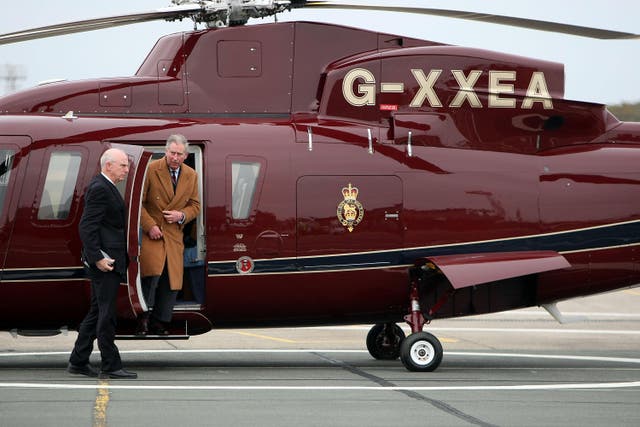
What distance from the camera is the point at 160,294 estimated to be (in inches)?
490

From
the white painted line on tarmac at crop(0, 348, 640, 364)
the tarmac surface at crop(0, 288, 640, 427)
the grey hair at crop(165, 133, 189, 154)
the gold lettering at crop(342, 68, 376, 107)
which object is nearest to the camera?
the tarmac surface at crop(0, 288, 640, 427)

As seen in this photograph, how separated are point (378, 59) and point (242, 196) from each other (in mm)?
2170

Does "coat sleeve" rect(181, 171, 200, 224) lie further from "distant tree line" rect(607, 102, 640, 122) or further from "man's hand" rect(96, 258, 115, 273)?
"distant tree line" rect(607, 102, 640, 122)

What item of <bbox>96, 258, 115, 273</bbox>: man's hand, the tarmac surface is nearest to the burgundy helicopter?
the tarmac surface

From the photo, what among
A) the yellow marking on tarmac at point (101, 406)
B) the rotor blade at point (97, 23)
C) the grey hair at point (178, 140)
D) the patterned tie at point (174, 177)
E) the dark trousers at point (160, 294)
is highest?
the rotor blade at point (97, 23)

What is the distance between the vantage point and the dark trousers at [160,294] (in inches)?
488

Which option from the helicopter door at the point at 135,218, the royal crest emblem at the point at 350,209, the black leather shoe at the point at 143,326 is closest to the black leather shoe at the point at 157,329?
the black leather shoe at the point at 143,326

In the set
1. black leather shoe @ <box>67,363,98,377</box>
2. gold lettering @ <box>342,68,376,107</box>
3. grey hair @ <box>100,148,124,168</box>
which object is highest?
gold lettering @ <box>342,68,376,107</box>

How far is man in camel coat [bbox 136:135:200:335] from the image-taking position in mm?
12273

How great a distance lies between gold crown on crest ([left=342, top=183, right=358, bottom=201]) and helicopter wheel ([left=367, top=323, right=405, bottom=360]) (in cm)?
213

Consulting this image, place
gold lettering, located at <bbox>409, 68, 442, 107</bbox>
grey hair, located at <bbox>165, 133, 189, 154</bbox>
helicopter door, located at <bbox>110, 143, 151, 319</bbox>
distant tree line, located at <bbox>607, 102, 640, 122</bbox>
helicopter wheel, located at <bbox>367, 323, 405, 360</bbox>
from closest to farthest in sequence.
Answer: helicopter door, located at <bbox>110, 143, 151, 319</bbox>
grey hair, located at <bbox>165, 133, 189, 154</bbox>
gold lettering, located at <bbox>409, 68, 442, 107</bbox>
helicopter wheel, located at <bbox>367, 323, 405, 360</bbox>
distant tree line, located at <bbox>607, 102, 640, 122</bbox>

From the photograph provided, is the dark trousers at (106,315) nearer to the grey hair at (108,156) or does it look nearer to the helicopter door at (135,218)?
the helicopter door at (135,218)

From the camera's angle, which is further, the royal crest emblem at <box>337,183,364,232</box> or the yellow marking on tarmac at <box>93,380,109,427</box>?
the royal crest emblem at <box>337,183,364,232</box>

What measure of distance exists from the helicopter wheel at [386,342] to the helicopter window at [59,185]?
161 inches
